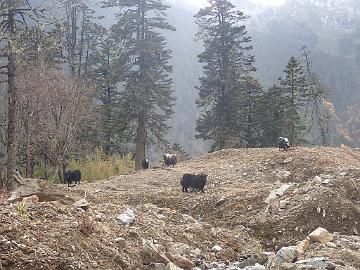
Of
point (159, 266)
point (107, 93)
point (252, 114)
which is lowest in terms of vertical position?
point (159, 266)

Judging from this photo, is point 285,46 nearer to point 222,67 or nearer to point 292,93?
point 292,93

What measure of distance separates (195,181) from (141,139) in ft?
44.9

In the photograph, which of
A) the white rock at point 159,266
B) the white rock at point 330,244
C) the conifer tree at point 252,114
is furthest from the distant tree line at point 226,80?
the white rock at point 159,266

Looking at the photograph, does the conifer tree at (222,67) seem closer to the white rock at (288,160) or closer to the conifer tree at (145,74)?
the conifer tree at (145,74)

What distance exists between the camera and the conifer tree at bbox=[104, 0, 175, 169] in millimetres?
28641

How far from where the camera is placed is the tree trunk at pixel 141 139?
28.0 meters

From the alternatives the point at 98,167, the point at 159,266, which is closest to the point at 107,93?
the point at 98,167

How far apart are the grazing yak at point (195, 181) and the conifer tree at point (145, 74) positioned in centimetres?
1321

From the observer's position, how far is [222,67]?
1318 inches

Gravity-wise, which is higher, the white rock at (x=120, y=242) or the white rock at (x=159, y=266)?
the white rock at (x=120, y=242)

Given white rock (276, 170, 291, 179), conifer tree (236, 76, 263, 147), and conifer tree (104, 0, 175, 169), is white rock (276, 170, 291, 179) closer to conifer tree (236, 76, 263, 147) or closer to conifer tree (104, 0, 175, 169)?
conifer tree (104, 0, 175, 169)

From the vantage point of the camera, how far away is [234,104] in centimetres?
3334

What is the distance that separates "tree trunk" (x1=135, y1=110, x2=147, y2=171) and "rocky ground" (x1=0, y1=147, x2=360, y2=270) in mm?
9521

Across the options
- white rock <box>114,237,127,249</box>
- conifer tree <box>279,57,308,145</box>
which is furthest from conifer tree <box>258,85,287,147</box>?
white rock <box>114,237,127,249</box>
